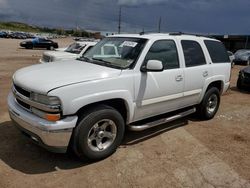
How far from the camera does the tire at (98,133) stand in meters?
3.80

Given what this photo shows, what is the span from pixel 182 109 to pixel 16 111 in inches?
133

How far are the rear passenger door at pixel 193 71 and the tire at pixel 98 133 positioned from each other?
1750mm

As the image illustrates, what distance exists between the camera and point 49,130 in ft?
11.6

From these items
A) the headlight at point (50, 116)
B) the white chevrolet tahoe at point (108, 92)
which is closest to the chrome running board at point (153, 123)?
the white chevrolet tahoe at point (108, 92)

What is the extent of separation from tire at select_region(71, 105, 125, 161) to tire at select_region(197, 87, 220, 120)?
251cm

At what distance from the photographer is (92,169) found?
3926mm

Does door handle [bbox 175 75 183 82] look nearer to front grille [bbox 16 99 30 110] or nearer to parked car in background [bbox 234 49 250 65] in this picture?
front grille [bbox 16 99 30 110]

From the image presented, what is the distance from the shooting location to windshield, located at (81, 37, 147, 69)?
4492 mm

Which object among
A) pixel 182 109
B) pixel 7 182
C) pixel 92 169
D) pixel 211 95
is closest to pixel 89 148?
pixel 92 169

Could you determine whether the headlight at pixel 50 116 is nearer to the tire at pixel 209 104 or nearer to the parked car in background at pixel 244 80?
the tire at pixel 209 104

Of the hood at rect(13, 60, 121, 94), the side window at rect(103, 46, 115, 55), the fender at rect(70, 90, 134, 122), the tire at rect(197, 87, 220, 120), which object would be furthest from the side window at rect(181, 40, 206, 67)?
the hood at rect(13, 60, 121, 94)

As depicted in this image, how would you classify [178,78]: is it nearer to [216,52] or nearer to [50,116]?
[216,52]

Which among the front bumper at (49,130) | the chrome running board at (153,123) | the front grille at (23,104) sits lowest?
the chrome running board at (153,123)

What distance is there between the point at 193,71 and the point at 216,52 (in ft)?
4.22
